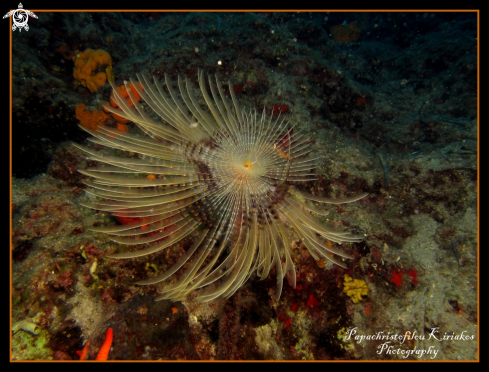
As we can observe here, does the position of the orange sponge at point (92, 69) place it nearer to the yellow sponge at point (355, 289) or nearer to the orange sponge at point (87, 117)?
the orange sponge at point (87, 117)

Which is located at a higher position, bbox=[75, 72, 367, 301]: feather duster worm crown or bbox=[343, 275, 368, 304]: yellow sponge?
bbox=[75, 72, 367, 301]: feather duster worm crown

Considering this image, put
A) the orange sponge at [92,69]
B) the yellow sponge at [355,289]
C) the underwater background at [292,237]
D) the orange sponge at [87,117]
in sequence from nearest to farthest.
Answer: the underwater background at [292,237], the yellow sponge at [355,289], the orange sponge at [87,117], the orange sponge at [92,69]

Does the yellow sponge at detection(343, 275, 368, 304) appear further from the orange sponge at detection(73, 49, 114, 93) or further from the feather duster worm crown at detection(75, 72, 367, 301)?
the orange sponge at detection(73, 49, 114, 93)

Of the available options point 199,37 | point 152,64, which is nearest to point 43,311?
point 152,64

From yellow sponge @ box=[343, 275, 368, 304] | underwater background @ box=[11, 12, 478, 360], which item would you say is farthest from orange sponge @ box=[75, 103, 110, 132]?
yellow sponge @ box=[343, 275, 368, 304]

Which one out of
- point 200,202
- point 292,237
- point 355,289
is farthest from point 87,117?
point 355,289

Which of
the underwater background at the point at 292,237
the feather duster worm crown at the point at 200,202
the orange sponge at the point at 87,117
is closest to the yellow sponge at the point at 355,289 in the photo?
the underwater background at the point at 292,237
